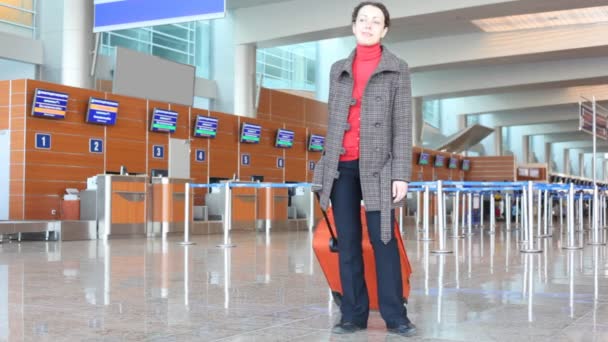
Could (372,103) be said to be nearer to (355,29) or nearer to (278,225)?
(355,29)

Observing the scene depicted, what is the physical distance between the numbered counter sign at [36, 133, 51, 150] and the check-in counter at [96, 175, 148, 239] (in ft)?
4.11

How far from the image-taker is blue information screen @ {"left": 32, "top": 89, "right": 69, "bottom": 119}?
12.5 metres

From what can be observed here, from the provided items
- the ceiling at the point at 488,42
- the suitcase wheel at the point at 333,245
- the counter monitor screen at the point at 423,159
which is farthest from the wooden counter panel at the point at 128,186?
the counter monitor screen at the point at 423,159

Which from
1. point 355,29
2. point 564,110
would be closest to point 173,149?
point 355,29

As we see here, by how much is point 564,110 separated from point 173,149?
2549 cm

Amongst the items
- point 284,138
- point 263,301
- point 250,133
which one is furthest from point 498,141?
point 263,301

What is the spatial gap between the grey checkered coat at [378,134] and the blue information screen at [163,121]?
12.5 meters

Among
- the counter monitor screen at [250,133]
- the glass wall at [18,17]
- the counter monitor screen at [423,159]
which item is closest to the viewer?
the glass wall at [18,17]

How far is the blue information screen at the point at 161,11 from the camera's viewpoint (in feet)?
29.3

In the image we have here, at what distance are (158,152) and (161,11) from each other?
6973 millimetres

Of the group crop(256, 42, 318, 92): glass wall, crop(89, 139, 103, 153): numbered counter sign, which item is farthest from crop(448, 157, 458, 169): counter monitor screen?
crop(89, 139, 103, 153): numbered counter sign

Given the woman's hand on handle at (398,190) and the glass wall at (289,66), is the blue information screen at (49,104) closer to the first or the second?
the woman's hand on handle at (398,190)

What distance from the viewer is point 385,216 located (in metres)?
3.10

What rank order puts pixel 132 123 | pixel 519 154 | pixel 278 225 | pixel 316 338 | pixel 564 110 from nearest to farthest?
pixel 316 338 → pixel 132 123 → pixel 278 225 → pixel 564 110 → pixel 519 154
